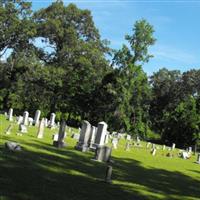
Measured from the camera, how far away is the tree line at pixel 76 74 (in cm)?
6059

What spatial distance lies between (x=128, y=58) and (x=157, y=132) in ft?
85.3

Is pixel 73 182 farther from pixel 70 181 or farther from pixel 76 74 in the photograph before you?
pixel 76 74

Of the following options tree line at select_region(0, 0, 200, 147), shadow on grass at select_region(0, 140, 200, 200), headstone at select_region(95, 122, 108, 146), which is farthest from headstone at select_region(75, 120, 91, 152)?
tree line at select_region(0, 0, 200, 147)

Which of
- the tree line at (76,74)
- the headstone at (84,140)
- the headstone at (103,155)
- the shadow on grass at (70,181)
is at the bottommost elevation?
the shadow on grass at (70,181)

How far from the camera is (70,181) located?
497 inches

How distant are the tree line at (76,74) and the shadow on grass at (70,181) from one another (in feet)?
140

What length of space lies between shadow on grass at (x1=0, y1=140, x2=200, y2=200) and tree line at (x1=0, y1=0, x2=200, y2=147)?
42.5 meters

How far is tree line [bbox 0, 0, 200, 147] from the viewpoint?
60594 millimetres

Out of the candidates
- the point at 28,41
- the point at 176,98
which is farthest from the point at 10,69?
the point at 176,98

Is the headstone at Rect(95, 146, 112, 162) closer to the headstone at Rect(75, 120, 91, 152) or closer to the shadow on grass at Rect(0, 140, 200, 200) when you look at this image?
the shadow on grass at Rect(0, 140, 200, 200)

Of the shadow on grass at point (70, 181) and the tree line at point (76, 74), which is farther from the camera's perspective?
the tree line at point (76, 74)

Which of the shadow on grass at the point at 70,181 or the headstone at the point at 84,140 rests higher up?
the headstone at the point at 84,140

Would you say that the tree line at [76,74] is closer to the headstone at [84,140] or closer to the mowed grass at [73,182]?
the headstone at [84,140]

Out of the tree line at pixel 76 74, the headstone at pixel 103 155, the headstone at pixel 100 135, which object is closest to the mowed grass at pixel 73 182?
the headstone at pixel 103 155
